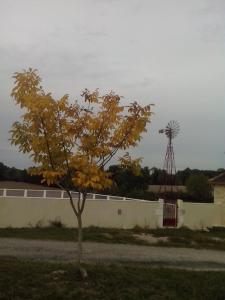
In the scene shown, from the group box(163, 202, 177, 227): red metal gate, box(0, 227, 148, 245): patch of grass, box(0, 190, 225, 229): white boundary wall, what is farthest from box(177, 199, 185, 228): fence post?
box(0, 227, 148, 245): patch of grass

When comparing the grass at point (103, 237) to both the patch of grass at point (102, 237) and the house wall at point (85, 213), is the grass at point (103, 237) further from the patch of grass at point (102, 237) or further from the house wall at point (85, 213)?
the house wall at point (85, 213)

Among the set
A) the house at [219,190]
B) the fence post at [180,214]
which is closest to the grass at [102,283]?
the fence post at [180,214]

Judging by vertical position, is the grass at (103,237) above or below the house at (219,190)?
below

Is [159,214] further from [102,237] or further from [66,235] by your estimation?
[66,235]

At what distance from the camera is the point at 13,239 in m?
19.9

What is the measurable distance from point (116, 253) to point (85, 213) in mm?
10340

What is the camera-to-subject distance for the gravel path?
49.5 ft

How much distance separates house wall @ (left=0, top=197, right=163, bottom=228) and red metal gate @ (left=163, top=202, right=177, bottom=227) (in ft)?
2.23

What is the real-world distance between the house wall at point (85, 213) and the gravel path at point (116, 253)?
531cm

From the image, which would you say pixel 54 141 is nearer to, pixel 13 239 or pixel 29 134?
pixel 29 134

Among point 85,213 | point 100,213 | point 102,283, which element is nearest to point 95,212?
point 100,213

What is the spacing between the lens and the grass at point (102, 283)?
9953 mm

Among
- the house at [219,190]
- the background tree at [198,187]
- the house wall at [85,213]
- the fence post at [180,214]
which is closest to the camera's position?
the house wall at [85,213]

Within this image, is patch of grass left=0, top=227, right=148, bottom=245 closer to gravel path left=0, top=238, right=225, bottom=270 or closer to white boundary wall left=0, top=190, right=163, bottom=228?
white boundary wall left=0, top=190, right=163, bottom=228
